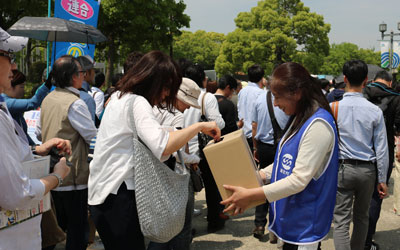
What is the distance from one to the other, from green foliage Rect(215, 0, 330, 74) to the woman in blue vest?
1598 inches

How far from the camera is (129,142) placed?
7.30ft

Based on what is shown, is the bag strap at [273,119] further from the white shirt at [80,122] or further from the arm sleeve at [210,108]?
the white shirt at [80,122]

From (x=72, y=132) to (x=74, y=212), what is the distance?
0.74 meters

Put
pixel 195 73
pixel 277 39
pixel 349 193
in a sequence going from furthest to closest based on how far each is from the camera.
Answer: pixel 277 39
pixel 195 73
pixel 349 193

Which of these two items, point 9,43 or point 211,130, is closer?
point 9,43

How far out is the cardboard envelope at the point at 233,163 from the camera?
2.14 metres

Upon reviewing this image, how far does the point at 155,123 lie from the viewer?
6.99 feet

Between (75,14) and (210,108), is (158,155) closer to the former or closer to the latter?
(210,108)

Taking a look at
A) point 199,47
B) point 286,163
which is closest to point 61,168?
point 286,163

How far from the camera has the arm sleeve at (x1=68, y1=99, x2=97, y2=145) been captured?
11.0ft

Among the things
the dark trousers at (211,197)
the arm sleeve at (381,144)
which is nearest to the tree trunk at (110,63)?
the dark trousers at (211,197)

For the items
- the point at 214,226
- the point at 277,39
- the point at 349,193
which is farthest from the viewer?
the point at 277,39

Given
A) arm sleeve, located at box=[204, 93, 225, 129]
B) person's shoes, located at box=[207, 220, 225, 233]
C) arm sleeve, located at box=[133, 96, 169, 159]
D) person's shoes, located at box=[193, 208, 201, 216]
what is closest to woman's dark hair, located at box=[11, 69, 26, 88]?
arm sleeve, located at box=[204, 93, 225, 129]

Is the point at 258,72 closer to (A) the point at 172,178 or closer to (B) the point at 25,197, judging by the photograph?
(A) the point at 172,178
